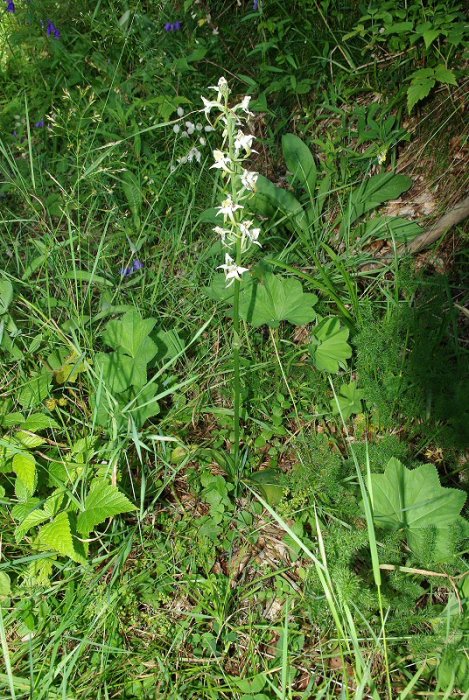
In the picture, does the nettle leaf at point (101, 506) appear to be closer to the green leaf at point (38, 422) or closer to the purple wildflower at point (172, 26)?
the green leaf at point (38, 422)

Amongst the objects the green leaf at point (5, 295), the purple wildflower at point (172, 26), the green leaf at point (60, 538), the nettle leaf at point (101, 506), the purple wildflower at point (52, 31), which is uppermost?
the purple wildflower at point (52, 31)

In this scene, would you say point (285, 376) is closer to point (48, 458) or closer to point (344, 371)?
point (344, 371)

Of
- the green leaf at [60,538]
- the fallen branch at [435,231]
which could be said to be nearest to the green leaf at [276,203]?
the fallen branch at [435,231]

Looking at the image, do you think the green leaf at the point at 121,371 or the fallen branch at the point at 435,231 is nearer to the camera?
the green leaf at the point at 121,371

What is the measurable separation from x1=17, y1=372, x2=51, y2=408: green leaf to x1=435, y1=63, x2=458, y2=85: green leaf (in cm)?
203

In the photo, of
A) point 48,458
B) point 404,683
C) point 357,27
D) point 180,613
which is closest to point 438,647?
point 404,683

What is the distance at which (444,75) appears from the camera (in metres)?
2.62

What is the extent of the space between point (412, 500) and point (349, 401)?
51cm

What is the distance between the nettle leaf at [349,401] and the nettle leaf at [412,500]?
407 millimetres

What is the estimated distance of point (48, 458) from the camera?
2025 millimetres

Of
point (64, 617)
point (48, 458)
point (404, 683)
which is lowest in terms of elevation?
point (404, 683)

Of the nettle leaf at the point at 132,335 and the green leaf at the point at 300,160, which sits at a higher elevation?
the green leaf at the point at 300,160

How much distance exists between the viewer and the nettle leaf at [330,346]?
7.25 feet

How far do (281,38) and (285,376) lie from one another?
195 centimetres
